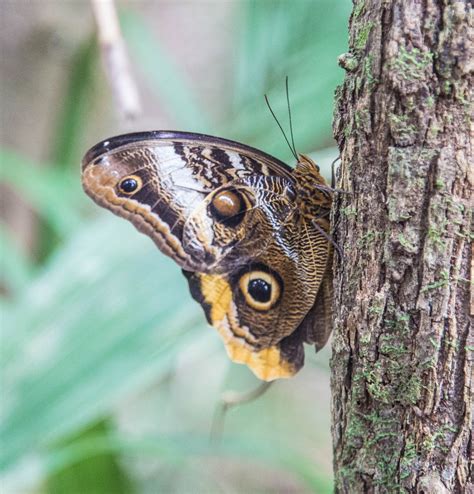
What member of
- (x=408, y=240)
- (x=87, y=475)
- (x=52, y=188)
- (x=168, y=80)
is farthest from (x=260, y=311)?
(x=168, y=80)

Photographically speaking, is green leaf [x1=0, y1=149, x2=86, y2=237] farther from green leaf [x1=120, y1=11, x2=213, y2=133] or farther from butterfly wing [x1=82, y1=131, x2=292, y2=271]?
butterfly wing [x1=82, y1=131, x2=292, y2=271]

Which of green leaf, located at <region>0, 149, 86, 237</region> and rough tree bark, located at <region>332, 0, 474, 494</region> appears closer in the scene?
rough tree bark, located at <region>332, 0, 474, 494</region>

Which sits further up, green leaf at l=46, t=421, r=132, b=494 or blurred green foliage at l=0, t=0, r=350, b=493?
blurred green foliage at l=0, t=0, r=350, b=493

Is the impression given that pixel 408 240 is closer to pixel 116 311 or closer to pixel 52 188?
pixel 116 311

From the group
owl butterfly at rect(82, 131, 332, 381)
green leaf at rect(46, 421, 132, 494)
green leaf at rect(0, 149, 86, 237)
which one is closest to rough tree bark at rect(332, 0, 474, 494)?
owl butterfly at rect(82, 131, 332, 381)

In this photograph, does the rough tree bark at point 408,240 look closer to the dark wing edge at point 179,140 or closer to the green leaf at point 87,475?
the dark wing edge at point 179,140

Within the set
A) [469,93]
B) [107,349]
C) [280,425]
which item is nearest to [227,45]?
[280,425]

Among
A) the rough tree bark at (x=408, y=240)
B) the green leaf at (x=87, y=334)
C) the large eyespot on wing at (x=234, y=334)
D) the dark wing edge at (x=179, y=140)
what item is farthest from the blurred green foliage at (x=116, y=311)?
the rough tree bark at (x=408, y=240)
